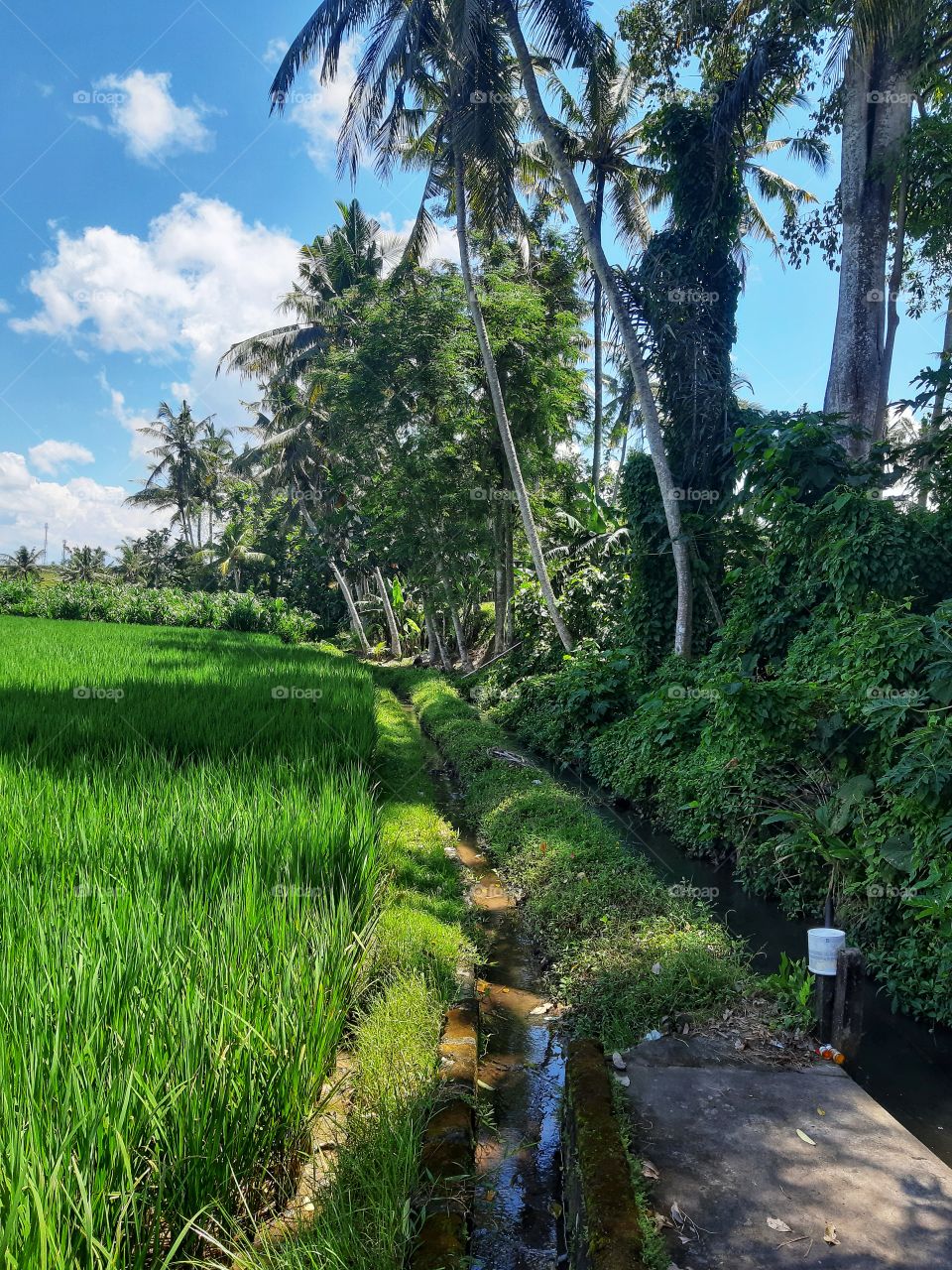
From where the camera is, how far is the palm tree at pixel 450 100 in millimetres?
11938

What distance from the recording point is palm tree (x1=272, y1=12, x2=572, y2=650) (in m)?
11.9

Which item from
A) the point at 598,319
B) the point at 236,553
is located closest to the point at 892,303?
the point at 598,319

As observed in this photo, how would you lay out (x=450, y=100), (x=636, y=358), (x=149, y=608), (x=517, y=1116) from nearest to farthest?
(x=517, y=1116) → (x=636, y=358) → (x=450, y=100) → (x=149, y=608)

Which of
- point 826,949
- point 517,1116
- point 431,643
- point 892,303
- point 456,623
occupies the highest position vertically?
point 892,303

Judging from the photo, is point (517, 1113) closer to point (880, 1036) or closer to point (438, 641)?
point (880, 1036)

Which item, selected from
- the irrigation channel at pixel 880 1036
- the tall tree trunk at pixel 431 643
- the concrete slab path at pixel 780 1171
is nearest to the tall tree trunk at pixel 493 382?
the irrigation channel at pixel 880 1036

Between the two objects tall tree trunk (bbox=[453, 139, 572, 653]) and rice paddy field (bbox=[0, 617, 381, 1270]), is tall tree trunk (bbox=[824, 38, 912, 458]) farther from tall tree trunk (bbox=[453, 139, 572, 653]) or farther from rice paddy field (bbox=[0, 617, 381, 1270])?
rice paddy field (bbox=[0, 617, 381, 1270])

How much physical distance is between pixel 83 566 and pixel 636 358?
2115 inches

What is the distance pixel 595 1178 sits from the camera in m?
2.44

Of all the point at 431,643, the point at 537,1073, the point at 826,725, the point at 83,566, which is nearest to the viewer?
the point at 537,1073

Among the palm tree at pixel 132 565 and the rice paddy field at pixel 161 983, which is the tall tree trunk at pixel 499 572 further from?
the palm tree at pixel 132 565

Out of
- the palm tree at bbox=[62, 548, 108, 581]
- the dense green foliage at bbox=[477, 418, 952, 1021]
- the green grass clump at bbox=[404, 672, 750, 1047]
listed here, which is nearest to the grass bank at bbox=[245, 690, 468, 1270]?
the green grass clump at bbox=[404, 672, 750, 1047]

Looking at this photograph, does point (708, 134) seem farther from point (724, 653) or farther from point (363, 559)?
point (363, 559)

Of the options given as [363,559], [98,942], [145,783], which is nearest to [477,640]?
[363,559]
